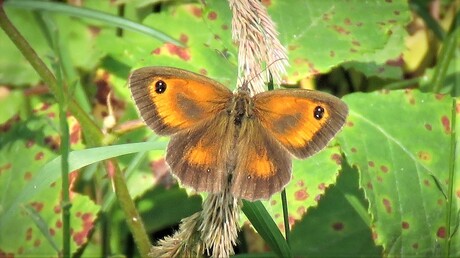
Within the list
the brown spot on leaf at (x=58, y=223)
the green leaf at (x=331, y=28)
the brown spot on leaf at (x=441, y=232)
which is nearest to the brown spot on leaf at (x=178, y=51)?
the green leaf at (x=331, y=28)

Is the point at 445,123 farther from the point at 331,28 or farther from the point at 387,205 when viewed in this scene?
the point at 331,28

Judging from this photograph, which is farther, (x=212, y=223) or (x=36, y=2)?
(x=36, y=2)

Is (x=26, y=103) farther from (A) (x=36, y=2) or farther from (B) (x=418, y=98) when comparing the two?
(B) (x=418, y=98)

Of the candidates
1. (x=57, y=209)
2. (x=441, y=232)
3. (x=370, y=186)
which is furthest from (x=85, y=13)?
(x=441, y=232)

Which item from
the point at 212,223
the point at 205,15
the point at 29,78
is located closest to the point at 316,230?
the point at 205,15

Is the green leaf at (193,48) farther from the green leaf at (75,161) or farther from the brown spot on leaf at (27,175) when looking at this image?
the brown spot on leaf at (27,175)
